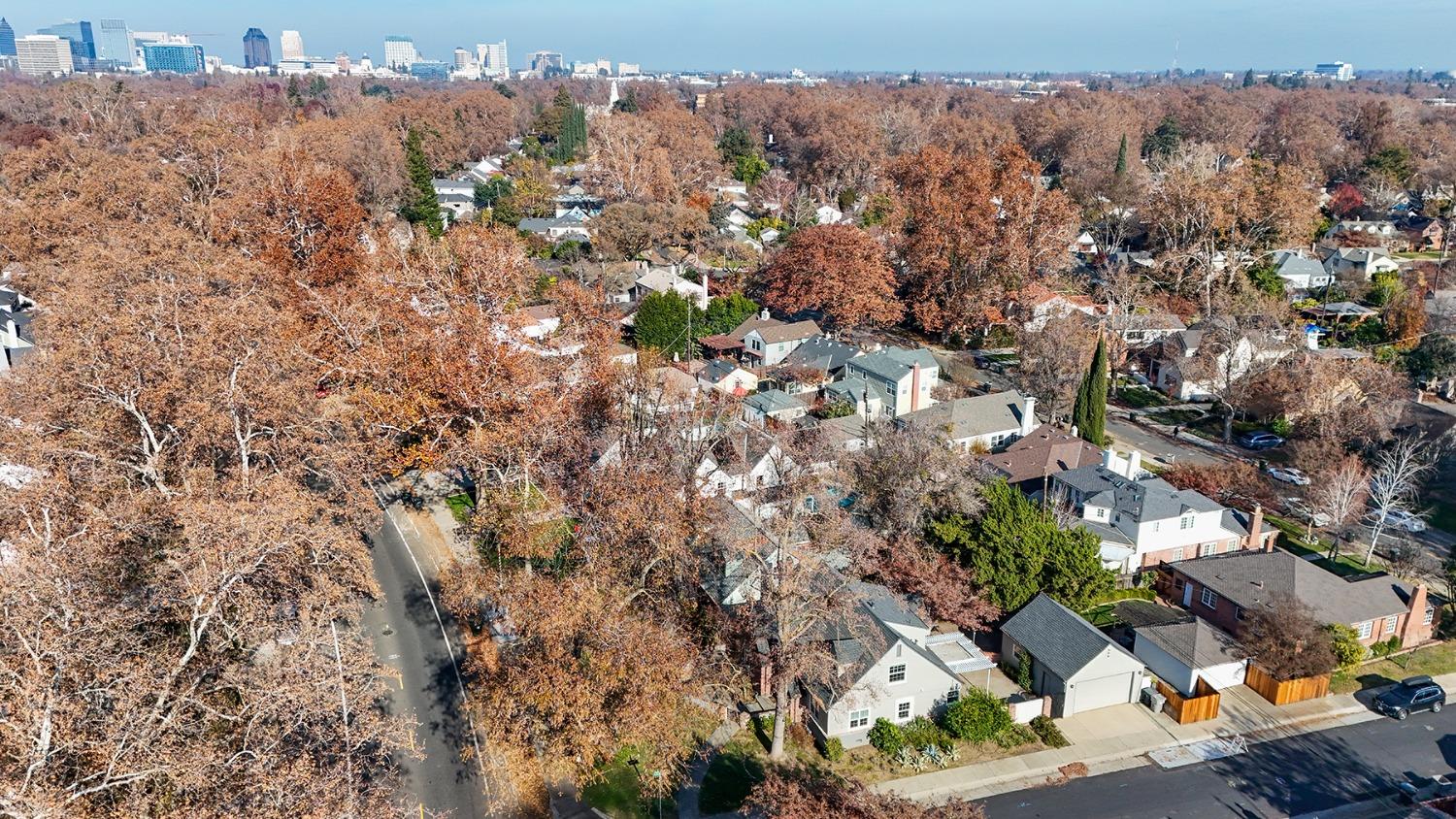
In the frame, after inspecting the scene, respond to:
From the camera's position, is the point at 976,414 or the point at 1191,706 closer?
the point at 1191,706

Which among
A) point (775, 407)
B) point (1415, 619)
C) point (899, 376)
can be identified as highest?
point (899, 376)

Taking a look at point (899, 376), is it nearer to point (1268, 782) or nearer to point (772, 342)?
point (772, 342)

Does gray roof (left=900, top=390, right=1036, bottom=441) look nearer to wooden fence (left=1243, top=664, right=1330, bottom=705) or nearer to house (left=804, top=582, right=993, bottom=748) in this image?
wooden fence (left=1243, top=664, right=1330, bottom=705)

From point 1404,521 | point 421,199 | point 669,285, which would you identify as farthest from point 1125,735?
point 421,199

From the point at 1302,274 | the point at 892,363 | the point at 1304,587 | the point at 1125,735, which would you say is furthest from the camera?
the point at 1302,274

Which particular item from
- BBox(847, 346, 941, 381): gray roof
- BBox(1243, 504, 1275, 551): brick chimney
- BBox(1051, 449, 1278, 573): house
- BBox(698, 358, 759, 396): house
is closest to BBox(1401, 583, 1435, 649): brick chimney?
BBox(1243, 504, 1275, 551): brick chimney

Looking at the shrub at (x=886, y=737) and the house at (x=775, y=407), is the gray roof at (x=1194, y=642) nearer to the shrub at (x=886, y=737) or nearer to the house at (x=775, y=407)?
the shrub at (x=886, y=737)
